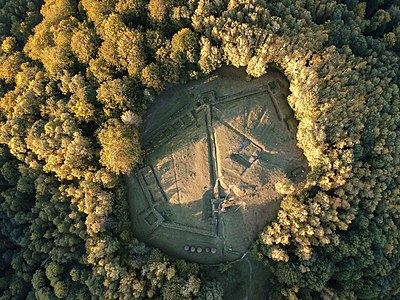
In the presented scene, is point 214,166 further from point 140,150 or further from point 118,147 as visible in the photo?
point 118,147

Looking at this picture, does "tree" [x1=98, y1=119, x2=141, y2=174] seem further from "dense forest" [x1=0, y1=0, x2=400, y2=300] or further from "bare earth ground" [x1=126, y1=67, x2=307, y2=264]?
"bare earth ground" [x1=126, y1=67, x2=307, y2=264]

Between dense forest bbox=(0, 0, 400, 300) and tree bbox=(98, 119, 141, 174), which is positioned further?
tree bbox=(98, 119, 141, 174)

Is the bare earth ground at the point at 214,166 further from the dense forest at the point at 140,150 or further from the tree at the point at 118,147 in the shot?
the tree at the point at 118,147

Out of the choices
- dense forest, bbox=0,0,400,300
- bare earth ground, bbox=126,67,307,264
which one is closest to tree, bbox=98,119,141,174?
dense forest, bbox=0,0,400,300

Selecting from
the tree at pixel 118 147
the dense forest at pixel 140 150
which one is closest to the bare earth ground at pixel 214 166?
the dense forest at pixel 140 150

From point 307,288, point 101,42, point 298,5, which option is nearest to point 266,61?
point 298,5

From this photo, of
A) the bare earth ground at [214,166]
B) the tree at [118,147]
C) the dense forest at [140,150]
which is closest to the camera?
the dense forest at [140,150]

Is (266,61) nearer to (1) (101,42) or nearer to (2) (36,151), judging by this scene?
(1) (101,42)
